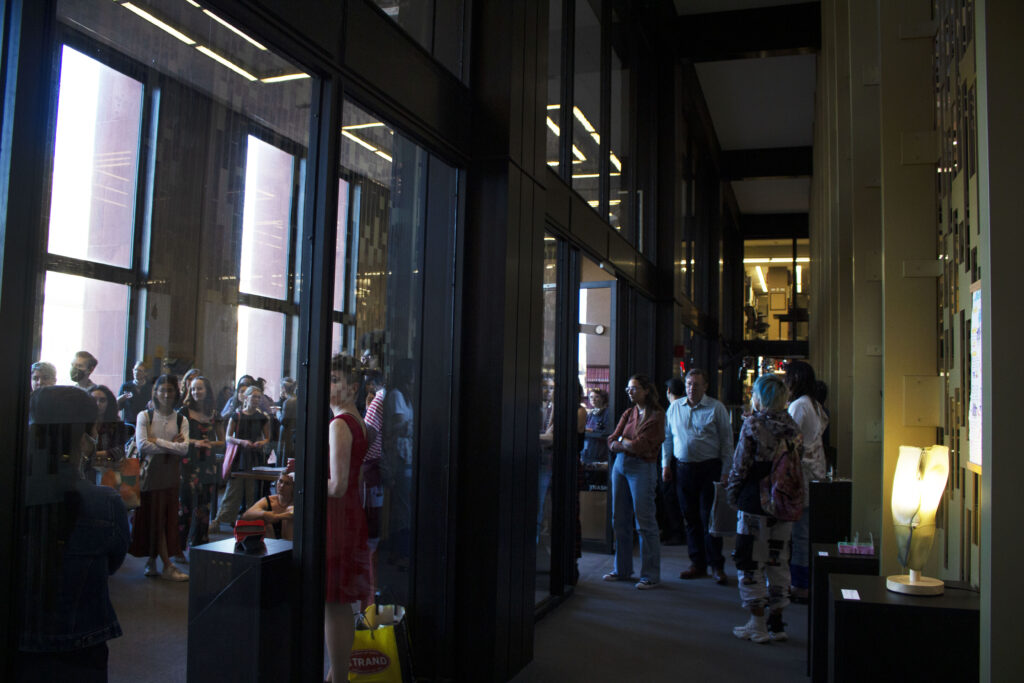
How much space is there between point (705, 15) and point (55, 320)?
9.58 meters

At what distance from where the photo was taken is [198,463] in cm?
239

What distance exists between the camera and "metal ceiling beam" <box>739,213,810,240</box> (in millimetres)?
20906

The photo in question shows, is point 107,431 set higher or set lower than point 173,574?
higher

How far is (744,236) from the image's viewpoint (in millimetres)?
21156

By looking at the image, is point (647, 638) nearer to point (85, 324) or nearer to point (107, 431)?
point (107, 431)

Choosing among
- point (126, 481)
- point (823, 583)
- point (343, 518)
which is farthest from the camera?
point (823, 583)

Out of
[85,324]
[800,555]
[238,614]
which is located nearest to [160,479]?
[85,324]

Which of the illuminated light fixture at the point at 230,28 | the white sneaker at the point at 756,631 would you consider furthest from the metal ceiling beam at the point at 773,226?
the illuminated light fixture at the point at 230,28

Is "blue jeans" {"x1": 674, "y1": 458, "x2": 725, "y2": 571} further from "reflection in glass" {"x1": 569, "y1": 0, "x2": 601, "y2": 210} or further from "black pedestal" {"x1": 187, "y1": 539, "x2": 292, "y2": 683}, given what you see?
"black pedestal" {"x1": 187, "y1": 539, "x2": 292, "y2": 683}

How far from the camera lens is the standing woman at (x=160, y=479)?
7.18 feet

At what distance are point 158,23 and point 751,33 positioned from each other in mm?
8913

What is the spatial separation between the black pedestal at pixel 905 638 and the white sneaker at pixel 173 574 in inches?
84.8

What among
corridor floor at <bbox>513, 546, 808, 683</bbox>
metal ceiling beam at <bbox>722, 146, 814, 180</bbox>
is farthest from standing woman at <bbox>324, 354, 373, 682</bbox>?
metal ceiling beam at <bbox>722, 146, 814, 180</bbox>

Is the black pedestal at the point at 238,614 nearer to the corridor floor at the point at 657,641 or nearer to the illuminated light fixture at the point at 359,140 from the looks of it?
the illuminated light fixture at the point at 359,140
